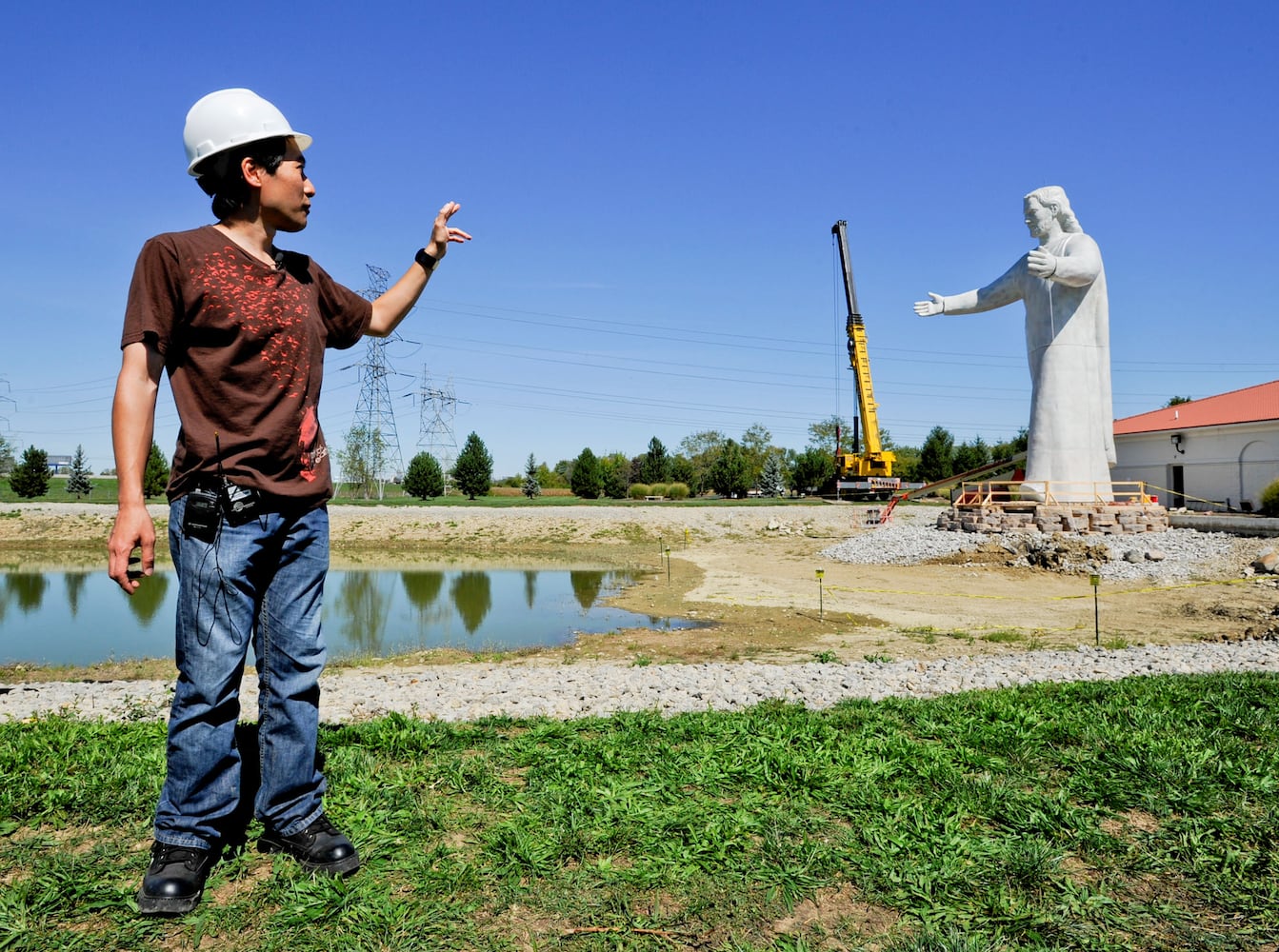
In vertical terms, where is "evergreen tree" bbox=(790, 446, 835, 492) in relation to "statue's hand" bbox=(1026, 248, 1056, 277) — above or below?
below

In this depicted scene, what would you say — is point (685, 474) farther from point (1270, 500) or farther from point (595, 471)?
point (1270, 500)

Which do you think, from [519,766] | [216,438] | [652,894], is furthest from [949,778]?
[216,438]

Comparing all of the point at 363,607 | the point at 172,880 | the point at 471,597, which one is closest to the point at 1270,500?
the point at 471,597

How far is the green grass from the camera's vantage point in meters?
2.24

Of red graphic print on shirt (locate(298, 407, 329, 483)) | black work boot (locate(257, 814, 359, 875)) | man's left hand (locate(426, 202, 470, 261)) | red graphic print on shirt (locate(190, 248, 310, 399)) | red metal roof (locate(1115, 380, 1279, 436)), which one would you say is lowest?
black work boot (locate(257, 814, 359, 875))

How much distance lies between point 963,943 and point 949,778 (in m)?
1.27

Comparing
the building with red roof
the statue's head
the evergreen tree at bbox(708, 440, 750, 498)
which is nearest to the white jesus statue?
the statue's head

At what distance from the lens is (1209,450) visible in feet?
96.3

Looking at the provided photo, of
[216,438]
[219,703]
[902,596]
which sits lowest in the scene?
[902,596]

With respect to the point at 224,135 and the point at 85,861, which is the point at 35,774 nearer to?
the point at 85,861

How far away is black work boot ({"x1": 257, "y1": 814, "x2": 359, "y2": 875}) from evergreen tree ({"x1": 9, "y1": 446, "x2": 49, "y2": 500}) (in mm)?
63257

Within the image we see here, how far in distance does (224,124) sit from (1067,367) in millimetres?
24200

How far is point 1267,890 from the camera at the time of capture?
2.47m

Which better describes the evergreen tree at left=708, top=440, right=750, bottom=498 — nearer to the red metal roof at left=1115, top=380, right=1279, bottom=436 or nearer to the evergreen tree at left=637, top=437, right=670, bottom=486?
the evergreen tree at left=637, top=437, right=670, bottom=486
